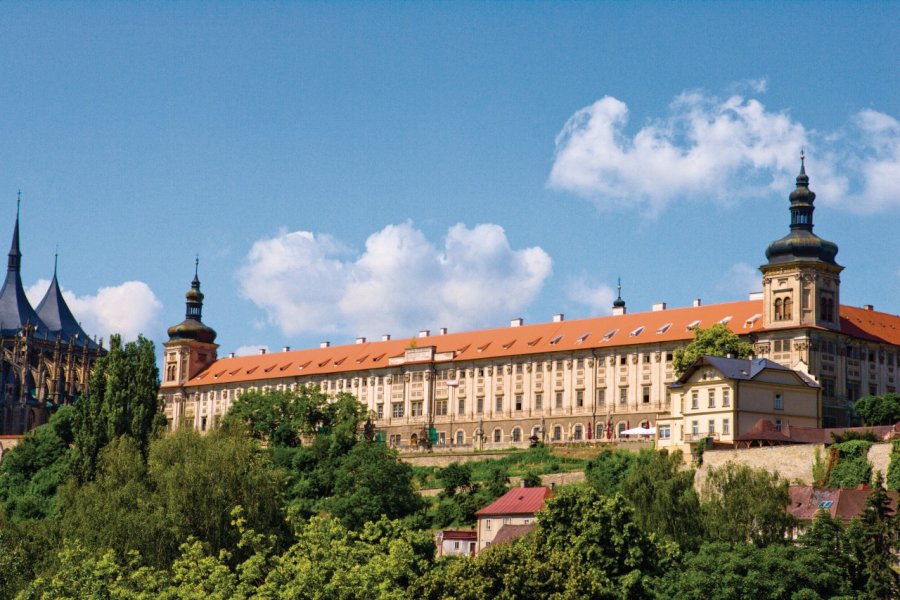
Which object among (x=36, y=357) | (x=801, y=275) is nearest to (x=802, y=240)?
(x=801, y=275)

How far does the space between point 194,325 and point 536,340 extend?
4064cm

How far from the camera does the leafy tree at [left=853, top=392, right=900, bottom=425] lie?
315 feet

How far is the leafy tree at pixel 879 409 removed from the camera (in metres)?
96.1

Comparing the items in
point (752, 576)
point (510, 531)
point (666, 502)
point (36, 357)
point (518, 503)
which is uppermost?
point (36, 357)

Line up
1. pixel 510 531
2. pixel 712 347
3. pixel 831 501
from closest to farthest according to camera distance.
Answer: pixel 831 501 → pixel 510 531 → pixel 712 347

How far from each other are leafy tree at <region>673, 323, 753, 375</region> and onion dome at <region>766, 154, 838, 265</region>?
6004mm

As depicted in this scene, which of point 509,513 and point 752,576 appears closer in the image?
point 752,576

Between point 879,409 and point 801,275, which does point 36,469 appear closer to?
point 801,275

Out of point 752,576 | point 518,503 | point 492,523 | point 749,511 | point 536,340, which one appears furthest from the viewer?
point 536,340

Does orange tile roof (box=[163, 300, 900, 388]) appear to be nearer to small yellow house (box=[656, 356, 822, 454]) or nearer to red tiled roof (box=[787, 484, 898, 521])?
small yellow house (box=[656, 356, 822, 454])

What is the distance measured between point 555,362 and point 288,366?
Result: 29.4 meters

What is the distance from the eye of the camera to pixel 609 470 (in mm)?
89125

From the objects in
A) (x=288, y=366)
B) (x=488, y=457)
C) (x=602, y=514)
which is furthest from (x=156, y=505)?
(x=288, y=366)

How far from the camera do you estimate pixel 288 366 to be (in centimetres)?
14012
